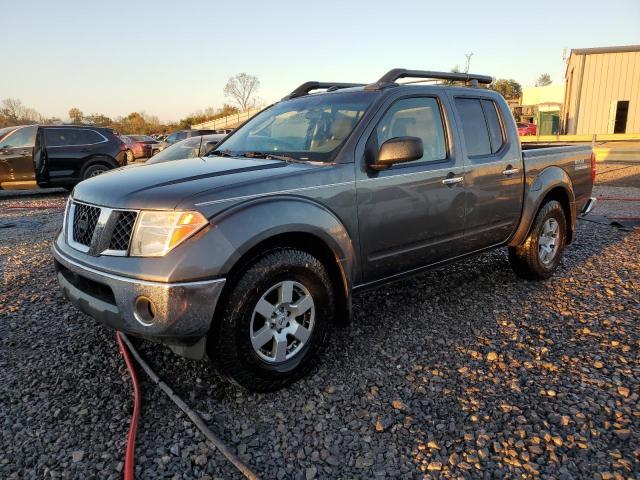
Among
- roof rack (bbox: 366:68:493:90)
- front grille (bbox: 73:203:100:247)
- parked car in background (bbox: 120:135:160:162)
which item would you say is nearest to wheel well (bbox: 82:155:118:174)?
parked car in background (bbox: 120:135:160:162)

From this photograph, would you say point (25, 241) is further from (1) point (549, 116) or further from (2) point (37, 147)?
(1) point (549, 116)

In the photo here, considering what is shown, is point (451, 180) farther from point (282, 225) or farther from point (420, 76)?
point (282, 225)

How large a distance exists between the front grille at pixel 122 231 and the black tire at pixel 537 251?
11.8 ft

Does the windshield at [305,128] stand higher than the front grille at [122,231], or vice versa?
the windshield at [305,128]

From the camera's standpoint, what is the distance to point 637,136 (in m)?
15.9

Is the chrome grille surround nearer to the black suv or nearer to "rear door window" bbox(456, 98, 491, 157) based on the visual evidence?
"rear door window" bbox(456, 98, 491, 157)

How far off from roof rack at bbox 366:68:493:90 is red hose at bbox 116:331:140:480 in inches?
101

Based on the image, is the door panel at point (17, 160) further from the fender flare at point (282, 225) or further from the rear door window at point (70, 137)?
the fender flare at point (282, 225)

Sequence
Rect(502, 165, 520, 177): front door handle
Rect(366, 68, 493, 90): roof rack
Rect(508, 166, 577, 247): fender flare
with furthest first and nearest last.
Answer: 1. Rect(508, 166, 577, 247): fender flare
2. Rect(502, 165, 520, 177): front door handle
3. Rect(366, 68, 493, 90): roof rack

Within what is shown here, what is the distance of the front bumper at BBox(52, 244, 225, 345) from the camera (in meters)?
2.42

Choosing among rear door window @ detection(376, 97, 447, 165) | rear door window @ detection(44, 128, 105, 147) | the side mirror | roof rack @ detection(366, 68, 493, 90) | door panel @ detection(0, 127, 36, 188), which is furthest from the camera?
rear door window @ detection(44, 128, 105, 147)

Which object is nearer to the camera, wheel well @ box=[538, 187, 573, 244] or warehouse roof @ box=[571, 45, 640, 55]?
wheel well @ box=[538, 187, 573, 244]

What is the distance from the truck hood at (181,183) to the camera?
2572 millimetres

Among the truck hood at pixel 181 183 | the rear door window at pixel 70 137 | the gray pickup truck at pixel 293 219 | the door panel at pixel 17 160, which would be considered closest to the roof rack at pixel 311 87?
the gray pickup truck at pixel 293 219
